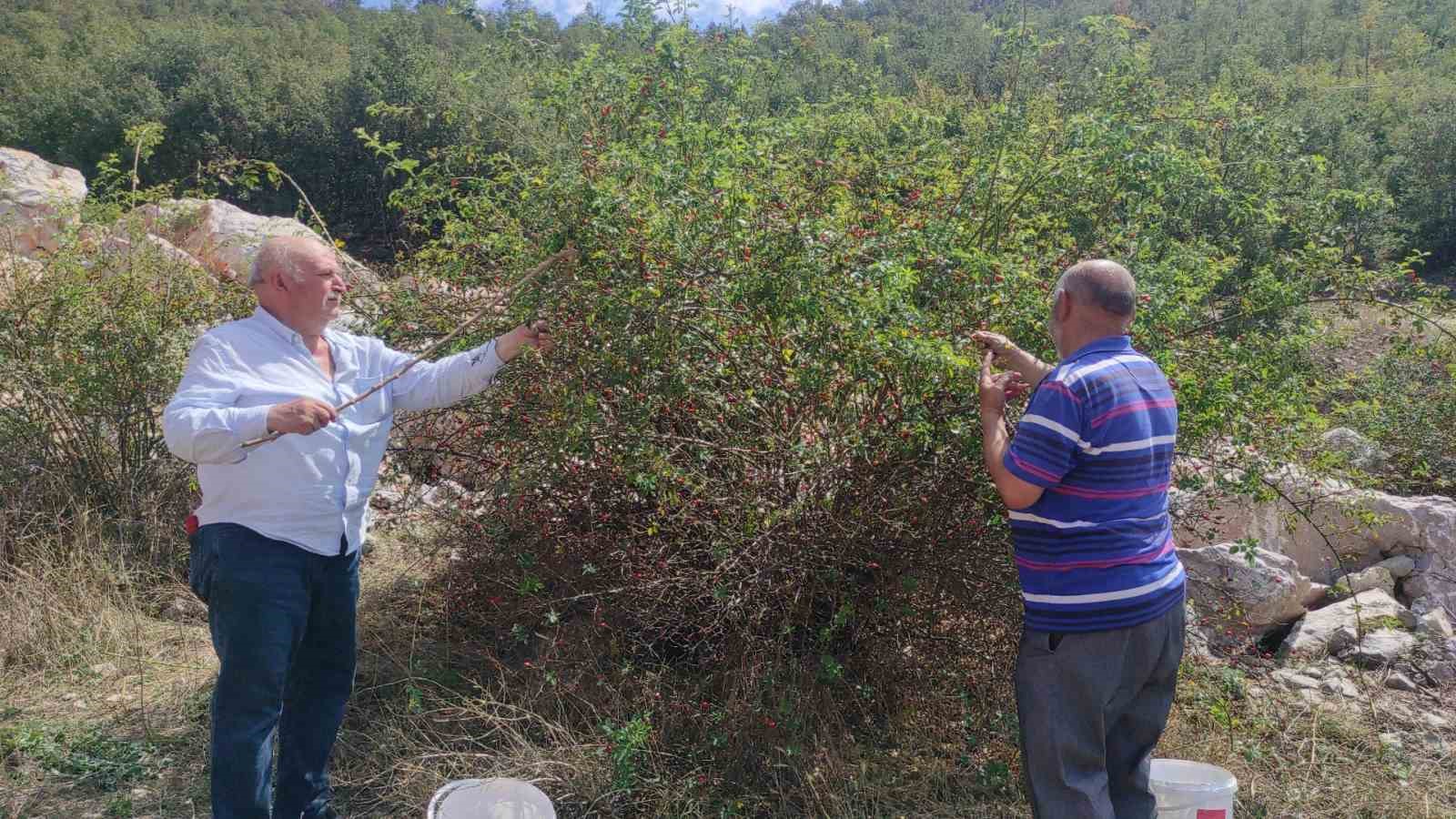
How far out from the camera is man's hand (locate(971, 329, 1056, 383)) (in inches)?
99.0

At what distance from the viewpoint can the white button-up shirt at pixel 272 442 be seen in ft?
7.56

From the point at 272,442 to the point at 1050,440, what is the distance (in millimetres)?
1717

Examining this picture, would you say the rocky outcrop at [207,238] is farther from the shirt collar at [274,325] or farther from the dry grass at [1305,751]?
the dry grass at [1305,751]

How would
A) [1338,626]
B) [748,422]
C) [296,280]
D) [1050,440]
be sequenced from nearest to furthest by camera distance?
[1050,440] → [296,280] → [748,422] → [1338,626]

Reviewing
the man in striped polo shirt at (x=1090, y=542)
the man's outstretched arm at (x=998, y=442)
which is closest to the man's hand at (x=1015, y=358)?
the man's outstretched arm at (x=998, y=442)

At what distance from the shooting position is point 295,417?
2.27 meters

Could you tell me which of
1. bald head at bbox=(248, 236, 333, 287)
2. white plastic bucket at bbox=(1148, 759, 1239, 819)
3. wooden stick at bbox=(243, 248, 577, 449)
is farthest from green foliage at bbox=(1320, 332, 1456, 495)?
bald head at bbox=(248, 236, 333, 287)

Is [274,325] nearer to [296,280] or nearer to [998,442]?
[296,280]

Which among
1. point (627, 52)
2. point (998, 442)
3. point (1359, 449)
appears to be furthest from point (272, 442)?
point (1359, 449)

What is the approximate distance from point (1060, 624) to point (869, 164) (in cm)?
191

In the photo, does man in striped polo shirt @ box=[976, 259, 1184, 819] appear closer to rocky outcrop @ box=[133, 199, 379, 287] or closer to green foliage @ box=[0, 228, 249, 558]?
rocky outcrop @ box=[133, 199, 379, 287]

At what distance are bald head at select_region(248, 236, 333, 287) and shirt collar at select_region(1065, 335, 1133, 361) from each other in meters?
1.79

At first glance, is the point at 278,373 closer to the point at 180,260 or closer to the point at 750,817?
the point at 750,817

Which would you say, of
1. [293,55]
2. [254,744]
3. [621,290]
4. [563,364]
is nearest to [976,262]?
[621,290]
